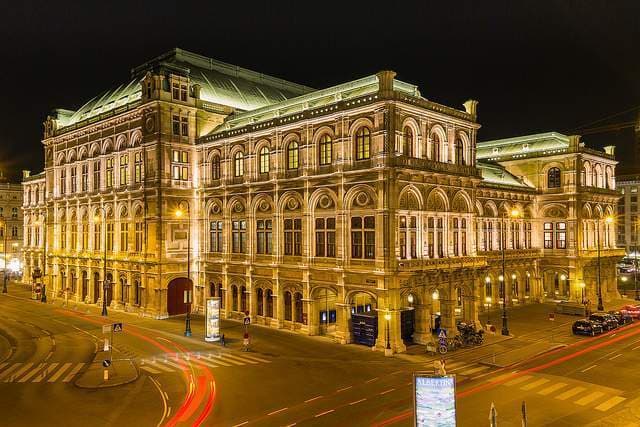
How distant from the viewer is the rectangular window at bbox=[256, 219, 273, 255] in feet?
165

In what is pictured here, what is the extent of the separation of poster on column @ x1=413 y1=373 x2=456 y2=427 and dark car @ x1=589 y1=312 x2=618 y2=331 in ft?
128

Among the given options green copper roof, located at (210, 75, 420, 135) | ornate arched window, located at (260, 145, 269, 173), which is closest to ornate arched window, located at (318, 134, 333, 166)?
green copper roof, located at (210, 75, 420, 135)

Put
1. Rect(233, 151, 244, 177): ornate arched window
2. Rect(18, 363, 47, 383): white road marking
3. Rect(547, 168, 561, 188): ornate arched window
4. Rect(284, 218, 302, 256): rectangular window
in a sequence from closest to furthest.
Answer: Rect(18, 363, 47, 383): white road marking, Rect(284, 218, 302, 256): rectangular window, Rect(233, 151, 244, 177): ornate arched window, Rect(547, 168, 561, 188): ornate arched window

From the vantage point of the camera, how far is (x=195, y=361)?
117ft

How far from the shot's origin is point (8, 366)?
3416 centimetres


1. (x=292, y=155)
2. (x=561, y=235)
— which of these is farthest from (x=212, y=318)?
(x=561, y=235)

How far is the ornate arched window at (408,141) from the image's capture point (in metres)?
41.3

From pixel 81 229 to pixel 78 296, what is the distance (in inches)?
341

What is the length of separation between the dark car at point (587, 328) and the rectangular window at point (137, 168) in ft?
152

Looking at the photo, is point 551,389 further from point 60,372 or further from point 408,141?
point 60,372

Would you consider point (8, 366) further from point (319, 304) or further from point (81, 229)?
point (81, 229)

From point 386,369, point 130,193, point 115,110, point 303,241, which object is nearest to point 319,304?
point 303,241

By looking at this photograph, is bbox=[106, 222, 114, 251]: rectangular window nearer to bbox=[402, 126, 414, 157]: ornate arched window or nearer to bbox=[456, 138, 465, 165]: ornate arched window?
bbox=[402, 126, 414, 157]: ornate arched window

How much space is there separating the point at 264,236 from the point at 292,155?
8516 millimetres
